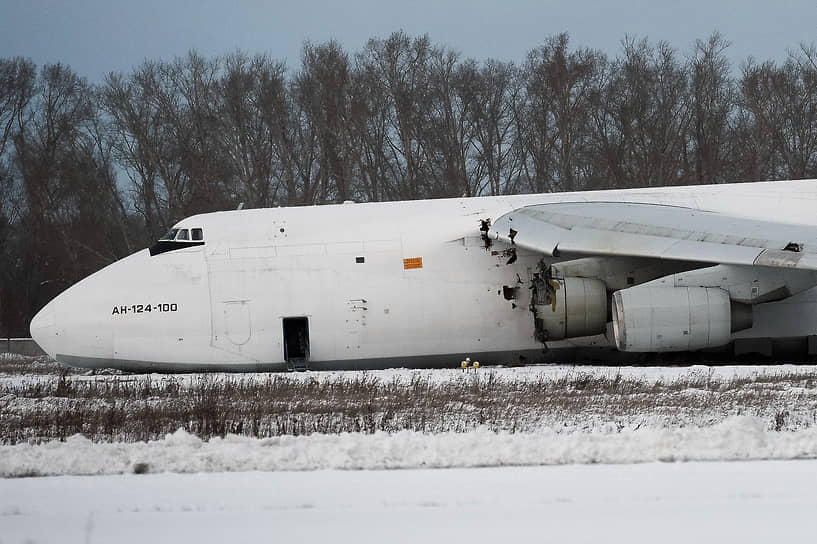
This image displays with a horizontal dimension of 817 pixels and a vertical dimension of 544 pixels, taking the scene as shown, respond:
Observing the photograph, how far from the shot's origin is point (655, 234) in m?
15.6

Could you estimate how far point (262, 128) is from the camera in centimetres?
4272

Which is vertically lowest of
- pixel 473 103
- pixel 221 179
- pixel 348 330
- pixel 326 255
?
pixel 348 330

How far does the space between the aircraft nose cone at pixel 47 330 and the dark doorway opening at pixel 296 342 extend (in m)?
3.95

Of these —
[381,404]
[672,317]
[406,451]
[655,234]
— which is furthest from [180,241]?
[406,451]

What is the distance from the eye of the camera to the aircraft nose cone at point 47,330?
16875 millimetres

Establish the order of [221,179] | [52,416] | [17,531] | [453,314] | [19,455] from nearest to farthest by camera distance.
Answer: [17,531] < [19,455] < [52,416] < [453,314] < [221,179]

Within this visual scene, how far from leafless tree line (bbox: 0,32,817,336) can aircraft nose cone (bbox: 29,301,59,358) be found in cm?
2425

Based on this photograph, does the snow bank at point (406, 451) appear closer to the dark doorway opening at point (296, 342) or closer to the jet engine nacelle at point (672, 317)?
the jet engine nacelle at point (672, 317)

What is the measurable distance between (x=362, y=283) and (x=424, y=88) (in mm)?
27767

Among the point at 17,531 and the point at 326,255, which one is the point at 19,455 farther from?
the point at 326,255

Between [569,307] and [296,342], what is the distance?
4807mm

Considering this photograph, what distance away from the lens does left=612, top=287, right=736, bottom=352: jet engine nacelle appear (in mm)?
15539

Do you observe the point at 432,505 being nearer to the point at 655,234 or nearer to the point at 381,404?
the point at 381,404

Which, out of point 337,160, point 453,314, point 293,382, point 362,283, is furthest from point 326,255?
point 337,160
